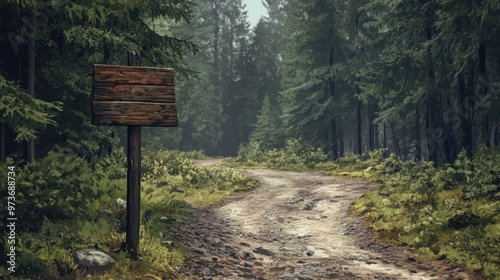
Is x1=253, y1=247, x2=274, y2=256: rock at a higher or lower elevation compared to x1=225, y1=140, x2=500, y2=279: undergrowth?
lower

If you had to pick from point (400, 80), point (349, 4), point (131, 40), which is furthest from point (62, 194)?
point (349, 4)

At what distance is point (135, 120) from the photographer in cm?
735

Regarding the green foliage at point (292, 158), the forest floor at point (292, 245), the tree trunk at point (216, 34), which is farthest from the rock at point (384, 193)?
the tree trunk at point (216, 34)

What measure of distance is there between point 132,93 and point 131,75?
32 cm

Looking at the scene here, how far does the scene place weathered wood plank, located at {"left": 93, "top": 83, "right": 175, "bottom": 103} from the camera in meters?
7.25

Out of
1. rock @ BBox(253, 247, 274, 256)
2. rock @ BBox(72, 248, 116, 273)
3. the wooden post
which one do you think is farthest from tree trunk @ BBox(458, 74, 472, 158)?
rock @ BBox(72, 248, 116, 273)

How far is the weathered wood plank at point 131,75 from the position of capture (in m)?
7.28

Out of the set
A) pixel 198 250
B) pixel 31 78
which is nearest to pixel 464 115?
pixel 198 250

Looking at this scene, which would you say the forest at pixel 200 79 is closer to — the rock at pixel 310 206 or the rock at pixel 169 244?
the rock at pixel 169 244

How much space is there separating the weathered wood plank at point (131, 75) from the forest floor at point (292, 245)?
141 inches

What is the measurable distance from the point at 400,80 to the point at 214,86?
1617 inches

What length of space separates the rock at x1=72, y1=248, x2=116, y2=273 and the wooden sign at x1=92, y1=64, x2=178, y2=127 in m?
2.17

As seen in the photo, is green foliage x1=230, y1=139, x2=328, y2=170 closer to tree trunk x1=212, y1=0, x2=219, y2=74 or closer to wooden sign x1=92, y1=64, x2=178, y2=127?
wooden sign x1=92, y1=64, x2=178, y2=127

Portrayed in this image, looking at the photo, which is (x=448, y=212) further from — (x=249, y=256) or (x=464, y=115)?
(x=464, y=115)
